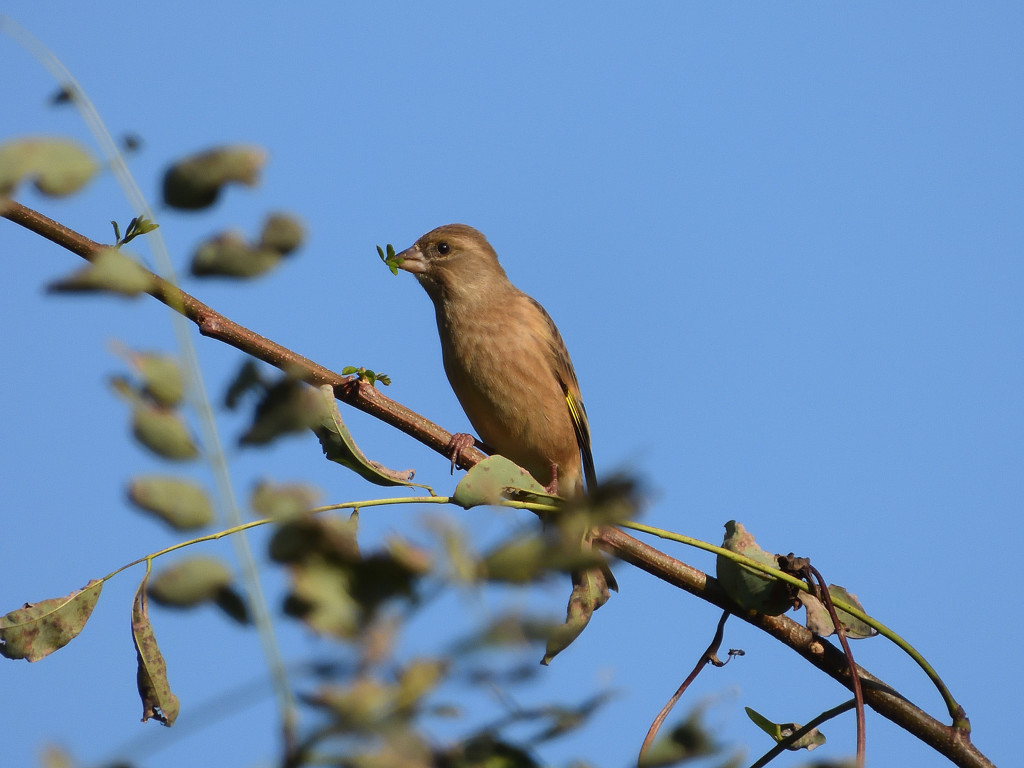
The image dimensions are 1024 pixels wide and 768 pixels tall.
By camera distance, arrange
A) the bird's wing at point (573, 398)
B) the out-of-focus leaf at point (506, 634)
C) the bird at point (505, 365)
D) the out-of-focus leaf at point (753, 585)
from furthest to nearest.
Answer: the bird's wing at point (573, 398) < the bird at point (505, 365) < the out-of-focus leaf at point (753, 585) < the out-of-focus leaf at point (506, 634)

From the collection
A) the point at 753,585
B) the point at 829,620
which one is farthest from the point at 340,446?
the point at 829,620

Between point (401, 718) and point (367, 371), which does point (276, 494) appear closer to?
point (401, 718)

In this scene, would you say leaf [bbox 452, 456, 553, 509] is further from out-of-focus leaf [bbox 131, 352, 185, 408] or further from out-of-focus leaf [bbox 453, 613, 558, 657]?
out-of-focus leaf [bbox 453, 613, 558, 657]

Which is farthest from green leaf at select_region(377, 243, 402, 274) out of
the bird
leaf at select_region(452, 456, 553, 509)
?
leaf at select_region(452, 456, 553, 509)

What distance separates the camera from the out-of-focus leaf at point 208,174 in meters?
1.32

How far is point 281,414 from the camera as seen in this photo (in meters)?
1.24

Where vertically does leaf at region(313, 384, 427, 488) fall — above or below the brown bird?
below

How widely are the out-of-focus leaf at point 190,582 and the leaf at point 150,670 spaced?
4.38 ft

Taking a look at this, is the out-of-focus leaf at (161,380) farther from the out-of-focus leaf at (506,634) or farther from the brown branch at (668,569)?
the brown branch at (668,569)

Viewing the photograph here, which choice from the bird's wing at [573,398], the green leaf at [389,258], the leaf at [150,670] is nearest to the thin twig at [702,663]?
the leaf at [150,670]

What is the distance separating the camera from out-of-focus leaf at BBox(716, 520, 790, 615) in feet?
10.2

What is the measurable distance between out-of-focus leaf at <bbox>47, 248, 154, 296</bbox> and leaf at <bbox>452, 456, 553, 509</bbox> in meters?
0.99

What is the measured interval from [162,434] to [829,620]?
2.43 metres

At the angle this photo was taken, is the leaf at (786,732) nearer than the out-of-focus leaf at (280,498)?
No
